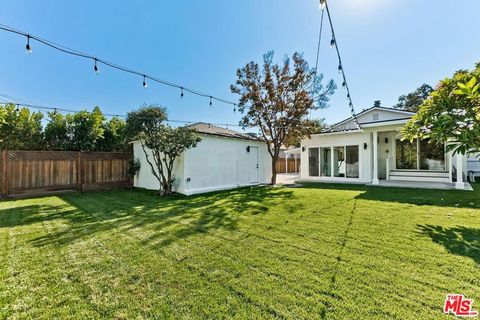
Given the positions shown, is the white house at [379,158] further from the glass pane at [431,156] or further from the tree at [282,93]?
the tree at [282,93]

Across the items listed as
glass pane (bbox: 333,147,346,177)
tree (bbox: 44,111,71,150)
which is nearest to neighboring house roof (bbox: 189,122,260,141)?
glass pane (bbox: 333,147,346,177)

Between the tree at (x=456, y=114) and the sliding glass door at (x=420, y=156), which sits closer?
the tree at (x=456, y=114)

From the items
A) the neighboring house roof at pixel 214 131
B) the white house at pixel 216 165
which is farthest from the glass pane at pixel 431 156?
the neighboring house roof at pixel 214 131

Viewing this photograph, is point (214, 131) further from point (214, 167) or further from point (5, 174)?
point (5, 174)

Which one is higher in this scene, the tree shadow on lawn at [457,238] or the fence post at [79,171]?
the fence post at [79,171]

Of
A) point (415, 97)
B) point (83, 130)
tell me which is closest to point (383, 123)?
point (83, 130)

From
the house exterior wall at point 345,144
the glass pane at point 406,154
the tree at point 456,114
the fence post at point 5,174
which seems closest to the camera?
the tree at point 456,114

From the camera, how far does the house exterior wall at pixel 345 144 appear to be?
38.7ft

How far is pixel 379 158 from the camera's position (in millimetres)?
12734

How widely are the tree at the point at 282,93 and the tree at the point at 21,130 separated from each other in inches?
430

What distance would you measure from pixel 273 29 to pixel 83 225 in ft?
29.7

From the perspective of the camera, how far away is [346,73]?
7.32m

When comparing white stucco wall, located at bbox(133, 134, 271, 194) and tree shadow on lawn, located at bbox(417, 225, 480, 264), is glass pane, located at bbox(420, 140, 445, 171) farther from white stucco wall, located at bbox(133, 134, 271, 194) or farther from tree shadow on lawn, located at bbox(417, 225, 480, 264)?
tree shadow on lawn, located at bbox(417, 225, 480, 264)

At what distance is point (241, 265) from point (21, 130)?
14808mm
